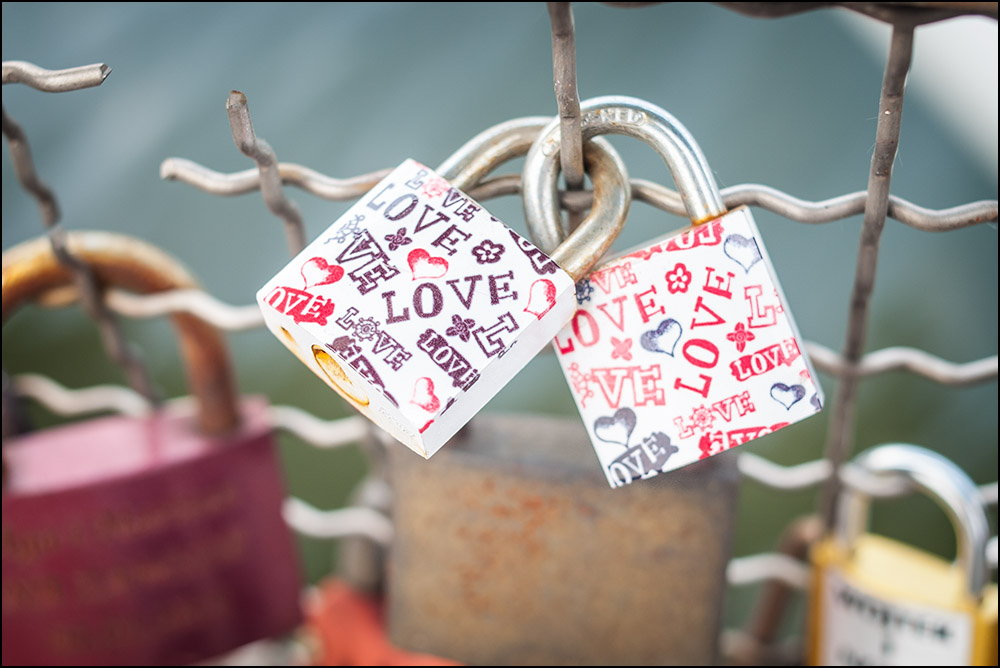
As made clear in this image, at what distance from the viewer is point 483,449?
0.59m

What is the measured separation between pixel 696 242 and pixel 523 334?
0.11m

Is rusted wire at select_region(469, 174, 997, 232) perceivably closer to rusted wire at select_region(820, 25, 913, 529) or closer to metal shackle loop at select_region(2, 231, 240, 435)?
rusted wire at select_region(820, 25, 913, 529)

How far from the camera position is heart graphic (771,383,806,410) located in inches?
15.8

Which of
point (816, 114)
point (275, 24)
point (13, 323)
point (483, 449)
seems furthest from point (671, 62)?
point (13, 323)

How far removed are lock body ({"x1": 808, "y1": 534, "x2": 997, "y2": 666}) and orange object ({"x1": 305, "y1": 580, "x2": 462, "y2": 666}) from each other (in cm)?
37

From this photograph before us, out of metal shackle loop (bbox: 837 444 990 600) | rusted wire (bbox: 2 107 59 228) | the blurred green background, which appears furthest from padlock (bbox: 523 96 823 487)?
the blurred green background

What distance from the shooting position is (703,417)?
413 millimetres

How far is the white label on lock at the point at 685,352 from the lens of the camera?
402 millimetres

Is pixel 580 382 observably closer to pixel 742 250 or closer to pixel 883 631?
pixel 742 250

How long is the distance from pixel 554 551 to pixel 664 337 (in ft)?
0.79

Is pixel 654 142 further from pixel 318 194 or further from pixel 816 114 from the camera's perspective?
pixel 816 114

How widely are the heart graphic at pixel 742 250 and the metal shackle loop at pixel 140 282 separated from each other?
1.50ft

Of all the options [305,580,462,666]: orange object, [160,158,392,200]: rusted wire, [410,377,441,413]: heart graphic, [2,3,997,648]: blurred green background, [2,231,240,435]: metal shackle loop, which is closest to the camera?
[410,377,441,413]: heart graphic

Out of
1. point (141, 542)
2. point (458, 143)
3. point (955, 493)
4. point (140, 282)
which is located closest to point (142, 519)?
point (141, 542)
